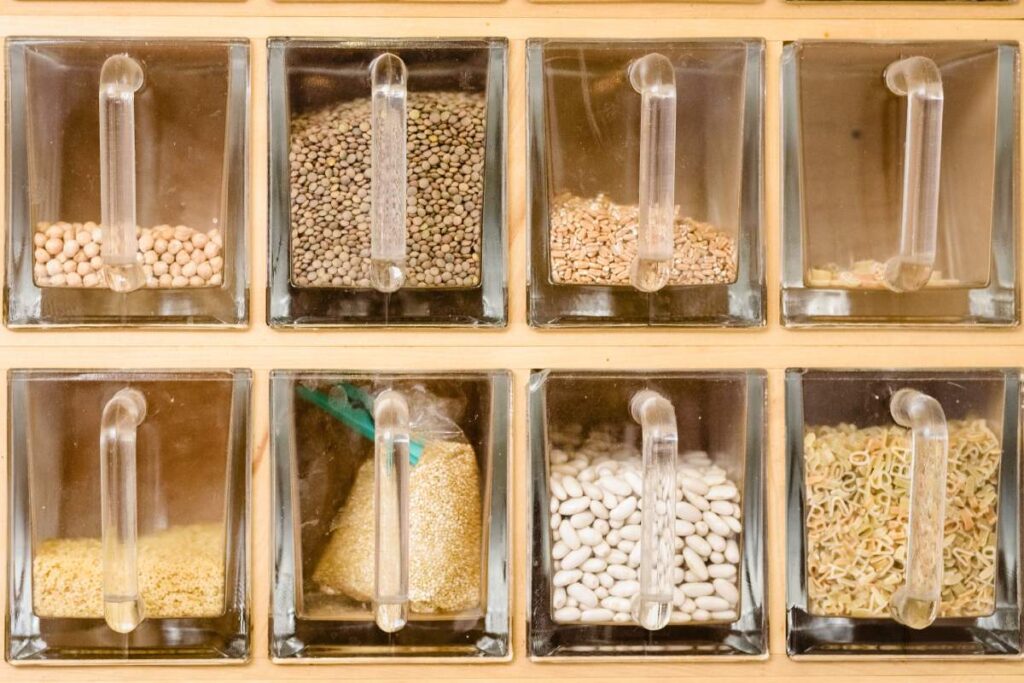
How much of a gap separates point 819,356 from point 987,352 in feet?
0.62

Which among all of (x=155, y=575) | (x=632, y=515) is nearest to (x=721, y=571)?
(x=632, y=515)

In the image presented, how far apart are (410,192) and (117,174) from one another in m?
0.29

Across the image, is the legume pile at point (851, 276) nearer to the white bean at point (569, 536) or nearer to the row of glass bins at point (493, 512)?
the row of glass bins at point (493, 512)

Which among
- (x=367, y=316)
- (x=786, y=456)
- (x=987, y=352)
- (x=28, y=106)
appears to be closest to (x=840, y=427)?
(x=786, y=456)

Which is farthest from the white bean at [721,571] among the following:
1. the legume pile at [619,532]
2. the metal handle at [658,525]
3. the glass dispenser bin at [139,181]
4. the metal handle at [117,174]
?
the metal handle at [117,174]

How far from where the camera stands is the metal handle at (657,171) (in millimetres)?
888

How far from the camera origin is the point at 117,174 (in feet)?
2.89

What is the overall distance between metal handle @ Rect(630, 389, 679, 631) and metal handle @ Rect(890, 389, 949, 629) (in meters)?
0.25

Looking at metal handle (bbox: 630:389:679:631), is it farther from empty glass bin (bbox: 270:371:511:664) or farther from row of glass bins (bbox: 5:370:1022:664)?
empty glass bin (bbox: 270:371:511:664)

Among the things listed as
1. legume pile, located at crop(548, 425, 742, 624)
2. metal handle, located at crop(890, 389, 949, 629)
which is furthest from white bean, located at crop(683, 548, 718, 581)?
metal handle, located at crop(890, 389, 949, 629)

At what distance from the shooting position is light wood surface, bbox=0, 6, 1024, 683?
98 cm

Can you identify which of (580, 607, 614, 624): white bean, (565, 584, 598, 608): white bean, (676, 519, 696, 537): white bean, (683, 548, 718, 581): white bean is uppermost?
(676, 519, 696, 537): white bean

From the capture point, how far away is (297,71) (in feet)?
3.19

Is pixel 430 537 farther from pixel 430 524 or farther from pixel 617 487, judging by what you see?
pixel 617 487
